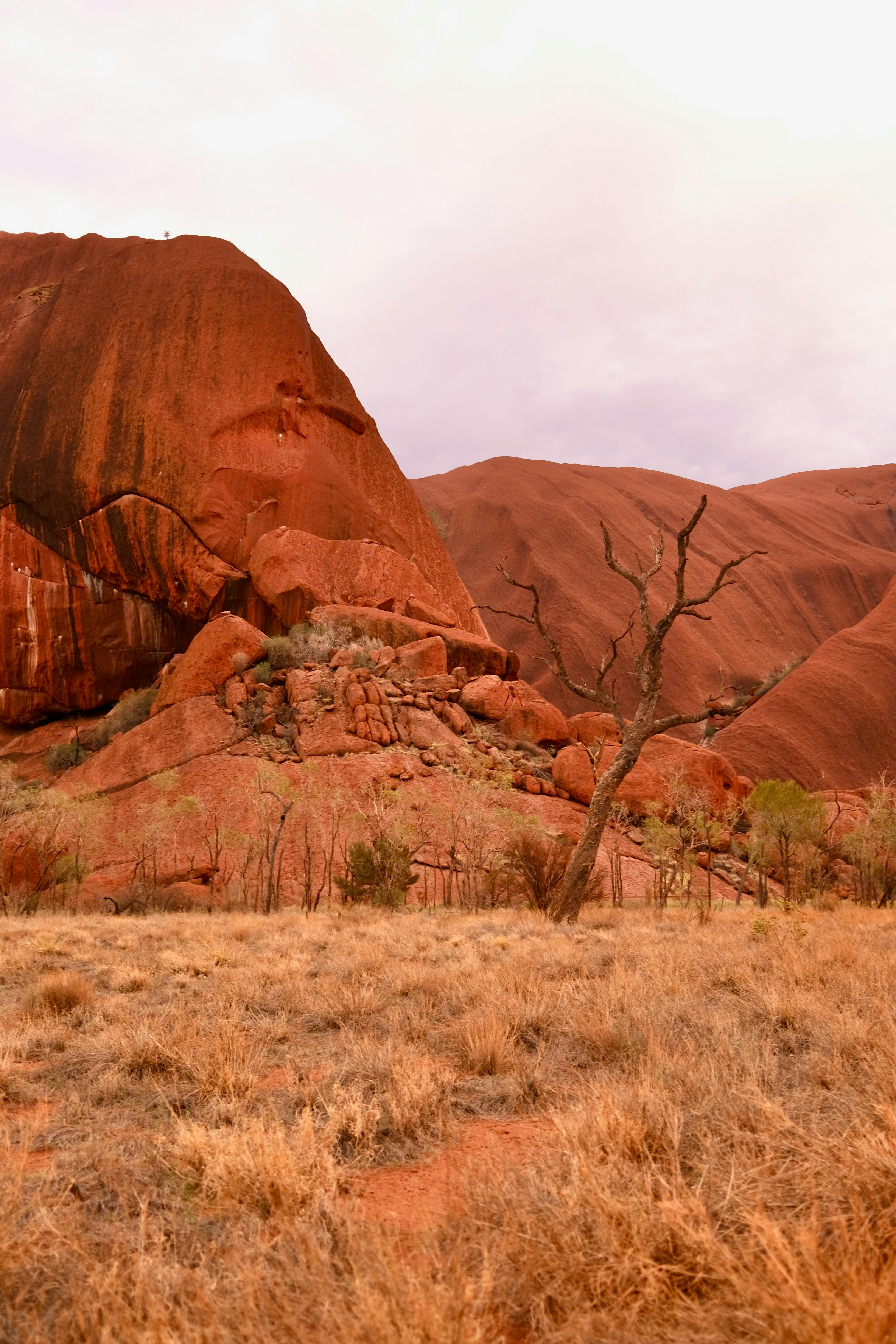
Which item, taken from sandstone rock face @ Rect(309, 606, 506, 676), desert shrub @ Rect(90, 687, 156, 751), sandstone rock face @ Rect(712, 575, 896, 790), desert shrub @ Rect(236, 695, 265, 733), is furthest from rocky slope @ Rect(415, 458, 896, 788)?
desert shrub @ Rect(90, 687, 156, 751)

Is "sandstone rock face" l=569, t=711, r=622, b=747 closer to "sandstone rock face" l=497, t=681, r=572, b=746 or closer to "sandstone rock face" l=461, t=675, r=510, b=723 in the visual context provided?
"sandstone rock face" l=497, t=681, r=572, b=746

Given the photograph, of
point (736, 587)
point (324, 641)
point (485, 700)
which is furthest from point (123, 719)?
point (736, 587)

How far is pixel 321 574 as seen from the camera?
114ft

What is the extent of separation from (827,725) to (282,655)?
100 ft

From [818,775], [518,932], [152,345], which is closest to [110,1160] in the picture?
[518,932]

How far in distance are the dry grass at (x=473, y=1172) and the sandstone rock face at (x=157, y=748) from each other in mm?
22790

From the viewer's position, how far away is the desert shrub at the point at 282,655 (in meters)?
32.1

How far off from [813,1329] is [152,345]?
42.3m

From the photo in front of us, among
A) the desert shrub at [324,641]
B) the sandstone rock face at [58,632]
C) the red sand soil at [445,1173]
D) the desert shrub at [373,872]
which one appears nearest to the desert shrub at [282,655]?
the desert shrub at [324,641]

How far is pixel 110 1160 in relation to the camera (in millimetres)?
3225

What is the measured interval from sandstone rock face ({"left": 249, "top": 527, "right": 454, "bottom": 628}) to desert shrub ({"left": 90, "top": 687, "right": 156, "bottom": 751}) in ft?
23.0

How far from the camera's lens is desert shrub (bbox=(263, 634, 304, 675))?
32094mm

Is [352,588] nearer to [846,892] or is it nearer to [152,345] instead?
[152,345]

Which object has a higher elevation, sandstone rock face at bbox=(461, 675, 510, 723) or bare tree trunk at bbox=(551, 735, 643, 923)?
sandstone rock face at bbox=(461, 675, 510, 723)
